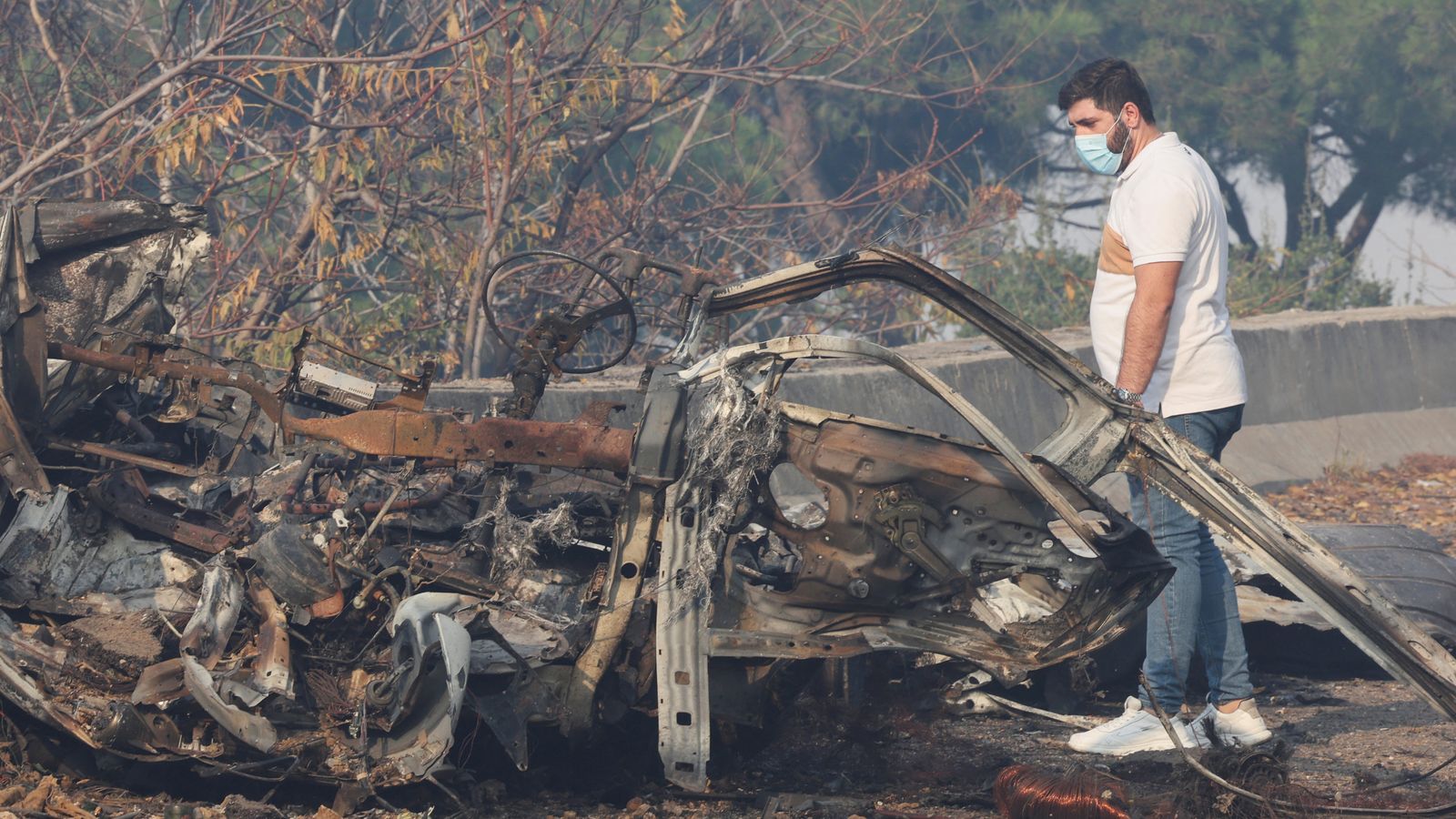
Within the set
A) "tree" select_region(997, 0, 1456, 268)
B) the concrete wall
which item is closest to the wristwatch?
the concrete wall

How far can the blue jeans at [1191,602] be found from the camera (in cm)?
493

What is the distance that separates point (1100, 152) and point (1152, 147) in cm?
19

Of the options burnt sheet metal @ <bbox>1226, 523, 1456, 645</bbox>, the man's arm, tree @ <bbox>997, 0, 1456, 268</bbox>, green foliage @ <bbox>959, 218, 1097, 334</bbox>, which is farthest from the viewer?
tree @ <bbox>997, 0, 1456, 268</bbox>

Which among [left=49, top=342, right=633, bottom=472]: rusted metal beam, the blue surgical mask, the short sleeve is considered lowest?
[left=49, top=342, right=633, bottom=472]: rusted metal beam

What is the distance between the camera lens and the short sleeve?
191 inches

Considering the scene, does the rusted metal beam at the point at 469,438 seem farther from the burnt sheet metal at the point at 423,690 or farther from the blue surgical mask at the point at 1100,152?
the blue surgical mask at the point at 1100,152

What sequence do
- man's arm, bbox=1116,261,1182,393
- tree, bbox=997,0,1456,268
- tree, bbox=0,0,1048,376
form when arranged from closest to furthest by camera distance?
1. man's arm, bbox=1116,261,1182,393
2. tree, bbox=0,0,1048,376
3. tree, bbox=997,0,1456,268

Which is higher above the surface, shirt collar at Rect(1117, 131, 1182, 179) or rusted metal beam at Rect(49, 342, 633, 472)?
shirt collar at Rect(1117, 131, 1182, 179)

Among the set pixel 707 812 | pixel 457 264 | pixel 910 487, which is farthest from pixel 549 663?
pixel 457 264

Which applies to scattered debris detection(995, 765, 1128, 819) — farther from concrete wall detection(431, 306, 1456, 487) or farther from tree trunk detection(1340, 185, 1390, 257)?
tree trunk detection(1340, 185, 1390, 257)

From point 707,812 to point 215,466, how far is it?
238cm

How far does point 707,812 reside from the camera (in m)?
4.42

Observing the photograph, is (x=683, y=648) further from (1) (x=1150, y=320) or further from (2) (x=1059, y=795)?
(1) (x=1150, y=320)

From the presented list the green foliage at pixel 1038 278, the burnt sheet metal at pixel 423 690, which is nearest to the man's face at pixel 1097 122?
the burnt sheet metal at pixel 423 690
